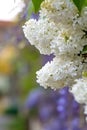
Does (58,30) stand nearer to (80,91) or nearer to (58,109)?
(80,91)

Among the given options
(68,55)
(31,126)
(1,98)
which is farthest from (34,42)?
(1,98)

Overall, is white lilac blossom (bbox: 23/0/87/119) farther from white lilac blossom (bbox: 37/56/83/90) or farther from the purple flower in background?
the purple flower in background

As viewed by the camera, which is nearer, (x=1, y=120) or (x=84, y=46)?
(x=84, y=46)

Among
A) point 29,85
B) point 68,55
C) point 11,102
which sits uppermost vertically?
point 11,102

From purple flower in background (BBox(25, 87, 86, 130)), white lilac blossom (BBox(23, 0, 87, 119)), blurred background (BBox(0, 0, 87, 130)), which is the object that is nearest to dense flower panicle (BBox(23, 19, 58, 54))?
white lilac blossom (BBox(23, 0, 87, 119))

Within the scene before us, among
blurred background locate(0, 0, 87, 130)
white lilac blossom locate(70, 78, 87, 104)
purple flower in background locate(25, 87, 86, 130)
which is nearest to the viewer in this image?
white lilac blossom locate(70, 78, 87, 104)

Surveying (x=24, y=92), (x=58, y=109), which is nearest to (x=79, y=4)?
(x=58, y=109)

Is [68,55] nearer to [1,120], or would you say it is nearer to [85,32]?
[85,32]
